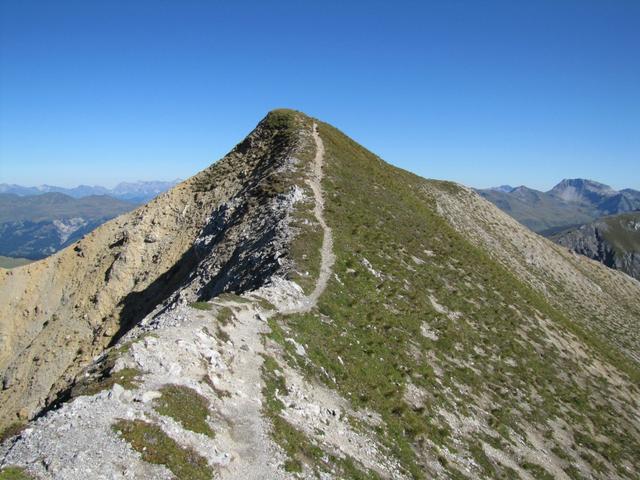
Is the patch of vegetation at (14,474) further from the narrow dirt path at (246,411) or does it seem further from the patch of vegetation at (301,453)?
the patch of vegetation at (301,453)

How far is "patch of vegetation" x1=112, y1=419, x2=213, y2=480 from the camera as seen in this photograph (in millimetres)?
13414

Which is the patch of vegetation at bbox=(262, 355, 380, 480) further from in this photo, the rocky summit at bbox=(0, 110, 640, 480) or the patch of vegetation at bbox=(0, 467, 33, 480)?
the patch of vegetation at bbox=(0, 467, 33, 480)

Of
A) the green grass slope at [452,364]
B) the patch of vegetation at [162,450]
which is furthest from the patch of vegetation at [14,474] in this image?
the green grass slope at [452,364]

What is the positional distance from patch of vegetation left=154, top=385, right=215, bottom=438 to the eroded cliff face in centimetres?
1733

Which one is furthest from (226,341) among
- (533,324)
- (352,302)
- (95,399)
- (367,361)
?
(533,324)

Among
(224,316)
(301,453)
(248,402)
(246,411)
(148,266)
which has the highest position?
(224,316)

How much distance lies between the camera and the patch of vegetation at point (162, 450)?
1341 centimetres

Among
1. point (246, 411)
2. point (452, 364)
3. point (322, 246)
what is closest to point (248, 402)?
point (246, 411)

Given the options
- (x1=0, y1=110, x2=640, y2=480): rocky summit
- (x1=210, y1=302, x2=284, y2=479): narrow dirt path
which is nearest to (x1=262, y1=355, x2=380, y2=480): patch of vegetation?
(x1=0, y1=110, x2=640, y2=480): rocky summit

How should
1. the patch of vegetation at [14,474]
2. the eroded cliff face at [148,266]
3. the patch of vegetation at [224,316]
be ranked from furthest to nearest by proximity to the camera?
the eroded cliff face at [148,266]
the patch of vegetation at [224,316]
the patch of vegetation at [14,474]

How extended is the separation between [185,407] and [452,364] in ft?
71.2

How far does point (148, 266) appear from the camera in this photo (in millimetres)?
57312

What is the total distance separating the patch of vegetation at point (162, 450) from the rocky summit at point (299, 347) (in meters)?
0.07

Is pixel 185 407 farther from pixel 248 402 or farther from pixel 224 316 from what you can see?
pixel 224 316
